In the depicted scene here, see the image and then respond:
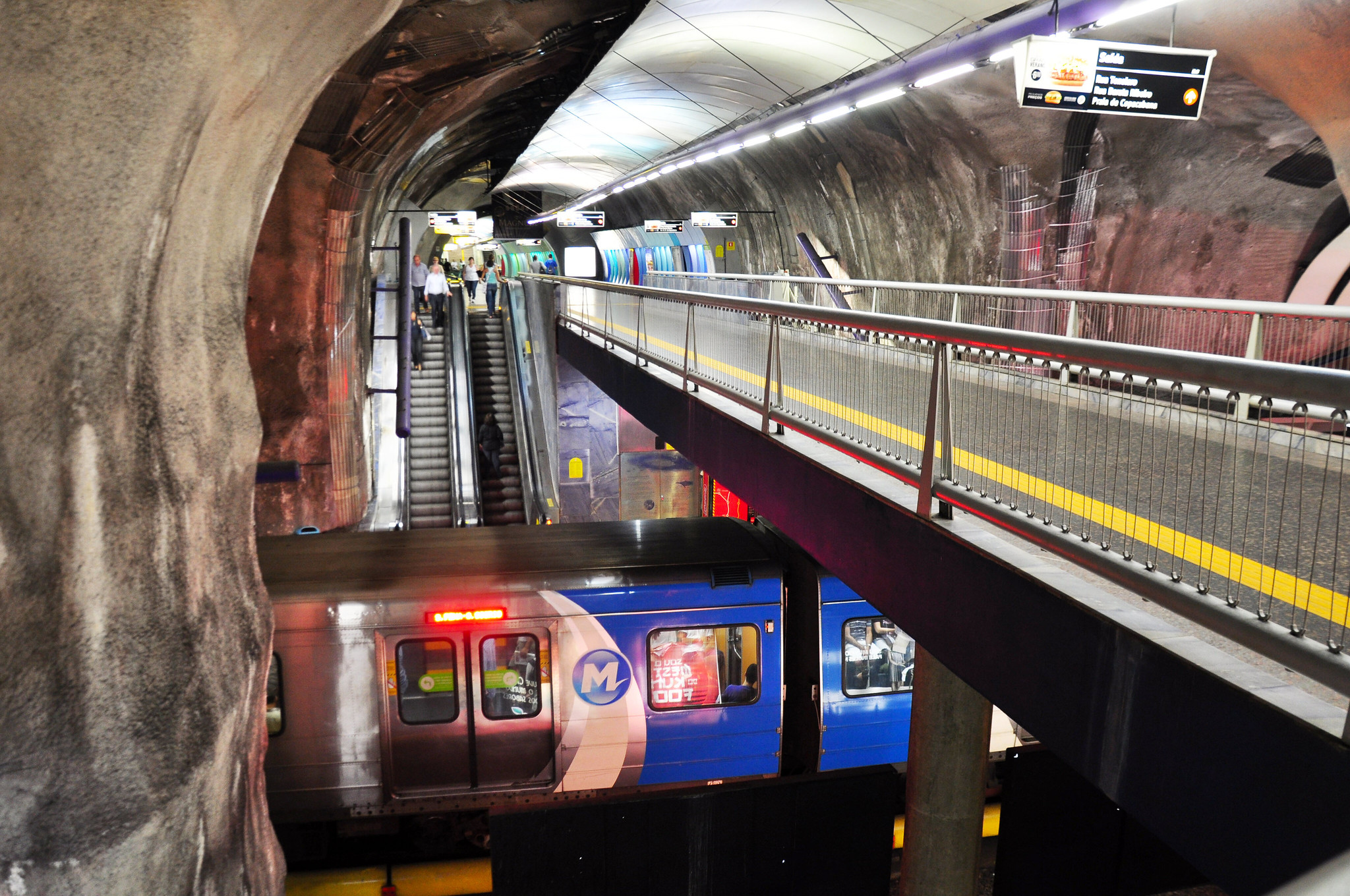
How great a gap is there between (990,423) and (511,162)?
30909 millimetres

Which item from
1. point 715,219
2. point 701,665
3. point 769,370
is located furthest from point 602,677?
point 715,219

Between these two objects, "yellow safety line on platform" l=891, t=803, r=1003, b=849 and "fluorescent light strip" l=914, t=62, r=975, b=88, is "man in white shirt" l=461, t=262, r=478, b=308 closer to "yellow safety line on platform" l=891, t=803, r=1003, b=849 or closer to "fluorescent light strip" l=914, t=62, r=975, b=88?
"fluorescent light strip" l=914, t=62, r=975, b=88

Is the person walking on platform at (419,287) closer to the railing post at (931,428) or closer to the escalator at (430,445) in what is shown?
the escalator at (430,445)

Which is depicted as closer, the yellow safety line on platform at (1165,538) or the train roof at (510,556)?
the yellow safety line on platform at (1165,538)

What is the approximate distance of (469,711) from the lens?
27.0ft

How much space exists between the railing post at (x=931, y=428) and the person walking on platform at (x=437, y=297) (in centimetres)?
1828

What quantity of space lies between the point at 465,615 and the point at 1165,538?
5787 millimetres

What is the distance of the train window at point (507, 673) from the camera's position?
326 inches

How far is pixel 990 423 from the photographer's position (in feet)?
15.4

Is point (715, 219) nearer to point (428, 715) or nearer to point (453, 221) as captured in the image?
point (453, 221)

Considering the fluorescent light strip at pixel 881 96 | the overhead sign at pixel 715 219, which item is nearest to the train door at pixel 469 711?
the fluorescent light strip at pixel 881 96

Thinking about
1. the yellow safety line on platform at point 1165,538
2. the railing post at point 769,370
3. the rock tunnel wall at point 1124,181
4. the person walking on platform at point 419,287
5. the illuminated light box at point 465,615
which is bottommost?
the illuminated light box at point 465,615

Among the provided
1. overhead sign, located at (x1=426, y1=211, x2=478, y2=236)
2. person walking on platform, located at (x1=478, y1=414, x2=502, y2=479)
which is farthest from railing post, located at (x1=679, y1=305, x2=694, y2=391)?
overhead sign, located at (x1=426, y1=211, x2=478, y2=236)

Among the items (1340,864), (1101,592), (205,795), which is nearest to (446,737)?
(205,795)
